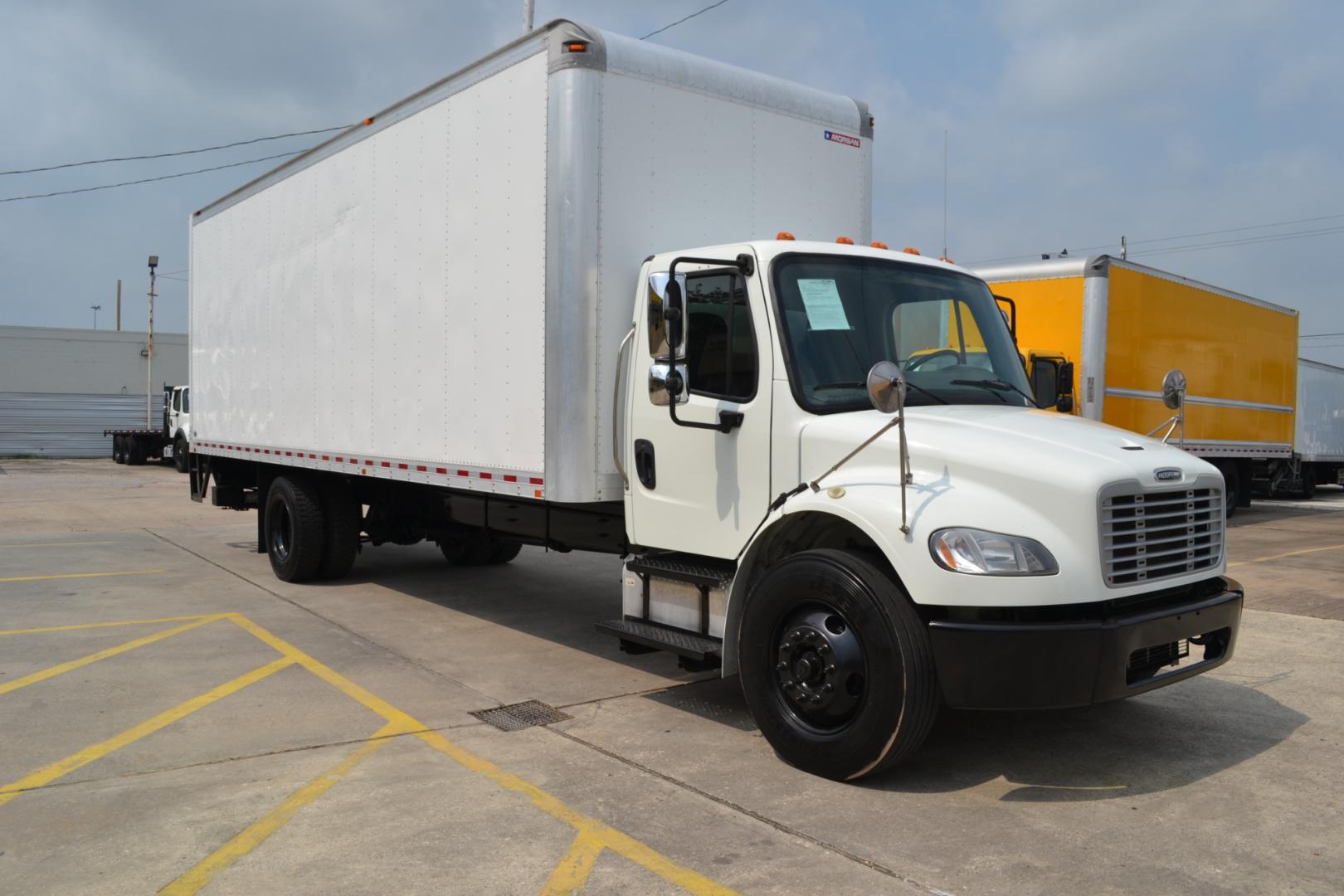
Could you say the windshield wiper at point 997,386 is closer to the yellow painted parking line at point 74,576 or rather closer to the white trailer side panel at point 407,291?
the white trailer side panel at point 407,291

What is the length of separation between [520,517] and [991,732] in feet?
11.7

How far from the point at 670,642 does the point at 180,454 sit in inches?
1156

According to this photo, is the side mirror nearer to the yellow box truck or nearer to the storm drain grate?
the storm drain grate

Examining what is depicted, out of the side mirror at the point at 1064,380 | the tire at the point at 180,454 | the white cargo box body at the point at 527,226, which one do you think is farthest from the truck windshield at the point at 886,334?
the tire at the point at 180,454

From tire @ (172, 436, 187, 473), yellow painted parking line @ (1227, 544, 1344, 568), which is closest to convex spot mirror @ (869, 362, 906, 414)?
yellow painted parking line @ (1227, 544, 1344, 568)

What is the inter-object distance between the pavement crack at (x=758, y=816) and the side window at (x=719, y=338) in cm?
192

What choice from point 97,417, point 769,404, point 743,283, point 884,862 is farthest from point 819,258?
point 97,417

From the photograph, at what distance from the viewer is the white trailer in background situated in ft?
86.7

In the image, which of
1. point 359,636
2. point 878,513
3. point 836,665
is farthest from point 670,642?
point 359,636

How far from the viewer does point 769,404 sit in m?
5.46

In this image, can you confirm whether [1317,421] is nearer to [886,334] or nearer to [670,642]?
[886,334]

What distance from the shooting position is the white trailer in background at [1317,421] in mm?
26422

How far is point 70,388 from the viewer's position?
40281 millimetres

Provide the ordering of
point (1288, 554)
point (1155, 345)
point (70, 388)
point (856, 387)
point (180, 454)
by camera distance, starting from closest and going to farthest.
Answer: point (856, 387)
point (1288, 554)
point (1155, 345)
point (180, 454)
point (70, 388)
